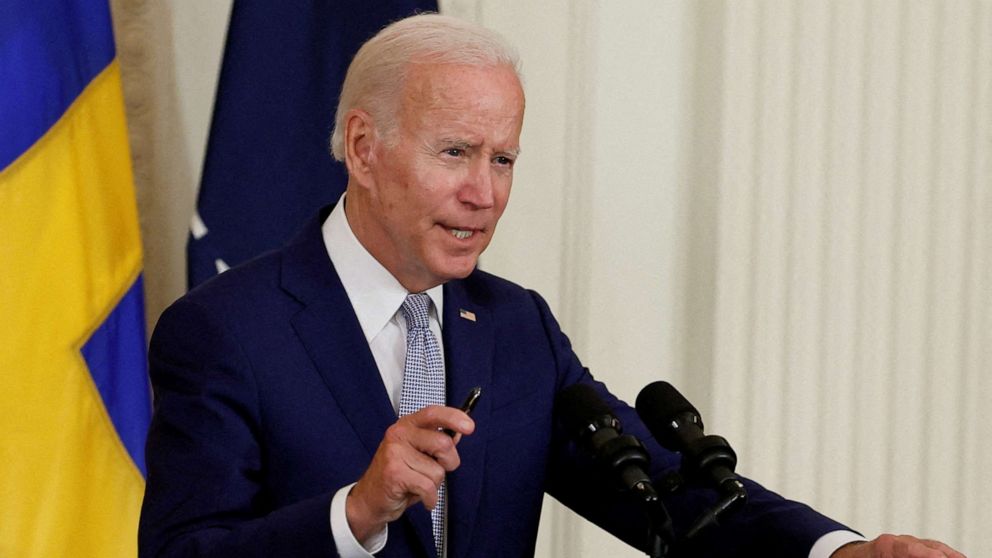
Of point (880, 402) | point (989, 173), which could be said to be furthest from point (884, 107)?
point (880, 402)

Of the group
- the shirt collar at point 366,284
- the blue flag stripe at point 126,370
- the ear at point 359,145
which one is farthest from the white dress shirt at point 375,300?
the blue flag stripe at point 126,370

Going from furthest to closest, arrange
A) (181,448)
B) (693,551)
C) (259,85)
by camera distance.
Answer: (259,85)
(693,551)
(181,448)

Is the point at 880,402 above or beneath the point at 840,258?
beneath

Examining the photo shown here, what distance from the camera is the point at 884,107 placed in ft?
12.8

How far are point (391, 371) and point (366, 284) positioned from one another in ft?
0.54

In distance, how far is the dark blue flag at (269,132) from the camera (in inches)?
134

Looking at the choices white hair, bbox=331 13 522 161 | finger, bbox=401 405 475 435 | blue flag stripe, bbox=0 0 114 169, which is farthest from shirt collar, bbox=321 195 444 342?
blue flag stripe, bbox=0 0 114 169

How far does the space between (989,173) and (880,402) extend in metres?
0.74

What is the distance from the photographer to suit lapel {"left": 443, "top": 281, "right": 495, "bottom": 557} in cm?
235

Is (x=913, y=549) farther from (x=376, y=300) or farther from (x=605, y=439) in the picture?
(x=376, y=300)

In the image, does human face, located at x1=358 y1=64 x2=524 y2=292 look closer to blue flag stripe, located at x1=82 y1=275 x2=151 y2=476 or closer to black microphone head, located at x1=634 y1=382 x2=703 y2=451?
black microphone head, located at x1=634 y1=382 x2=703 y2=451

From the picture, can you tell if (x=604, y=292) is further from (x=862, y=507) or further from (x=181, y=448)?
(x=181, y=448)

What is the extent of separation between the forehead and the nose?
0.08m

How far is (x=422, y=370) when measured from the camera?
241cm
